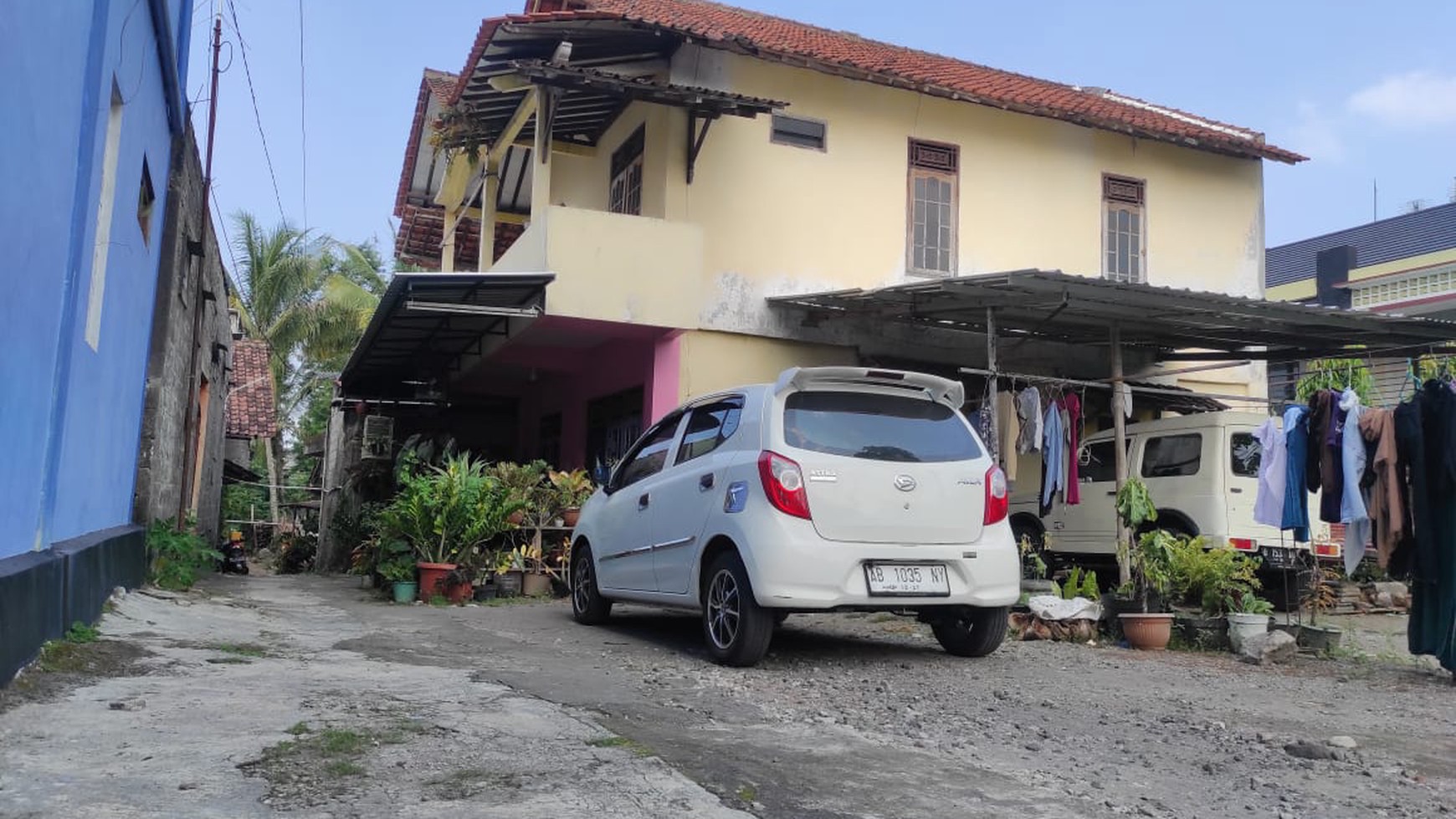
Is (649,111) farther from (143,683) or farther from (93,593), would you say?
(143,683)

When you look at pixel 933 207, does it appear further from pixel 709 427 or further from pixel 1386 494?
pixel 709 427

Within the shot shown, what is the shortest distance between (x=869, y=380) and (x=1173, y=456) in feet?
22.6

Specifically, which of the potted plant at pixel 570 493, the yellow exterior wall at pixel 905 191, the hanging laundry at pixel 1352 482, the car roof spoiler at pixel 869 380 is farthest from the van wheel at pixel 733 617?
the yellow exterior wall at pixel 905 191

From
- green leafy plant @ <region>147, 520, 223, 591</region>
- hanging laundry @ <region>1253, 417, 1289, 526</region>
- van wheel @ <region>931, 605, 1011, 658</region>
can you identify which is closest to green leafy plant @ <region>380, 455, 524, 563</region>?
green leafy plant @ <region>147, 520, 223, 591</region>

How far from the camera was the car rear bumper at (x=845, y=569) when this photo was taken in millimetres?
5969

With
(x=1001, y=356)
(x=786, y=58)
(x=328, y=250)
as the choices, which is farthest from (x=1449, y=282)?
(x=328, y=250)

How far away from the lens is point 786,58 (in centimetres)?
1252

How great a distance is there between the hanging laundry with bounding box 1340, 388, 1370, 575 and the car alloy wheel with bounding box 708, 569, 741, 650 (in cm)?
426

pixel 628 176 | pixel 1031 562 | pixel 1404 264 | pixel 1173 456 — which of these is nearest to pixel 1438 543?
pixel 1031 562

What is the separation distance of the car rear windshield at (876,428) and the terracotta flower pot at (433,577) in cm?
541

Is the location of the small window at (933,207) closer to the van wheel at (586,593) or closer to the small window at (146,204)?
the van wheel at (586,593)

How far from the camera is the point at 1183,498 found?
1176cm

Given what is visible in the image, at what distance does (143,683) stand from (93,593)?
1.79 metres

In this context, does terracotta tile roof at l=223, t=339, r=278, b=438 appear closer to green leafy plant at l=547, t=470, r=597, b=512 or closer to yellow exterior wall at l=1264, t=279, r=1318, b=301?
green leafy plant at l=547, t=470, r=597, b=512
